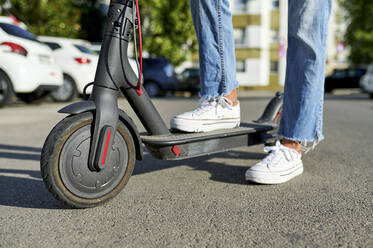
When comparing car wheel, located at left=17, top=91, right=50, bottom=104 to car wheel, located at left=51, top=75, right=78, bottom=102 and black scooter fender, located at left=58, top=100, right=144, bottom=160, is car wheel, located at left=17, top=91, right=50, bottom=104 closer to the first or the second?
car wheel, located at left=51, top=75, right=78, bottom=102

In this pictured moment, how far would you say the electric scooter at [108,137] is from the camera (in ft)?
6.14

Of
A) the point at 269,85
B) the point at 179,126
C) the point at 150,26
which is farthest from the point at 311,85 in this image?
the point at 269,85

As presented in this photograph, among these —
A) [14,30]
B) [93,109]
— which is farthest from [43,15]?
[93,109]

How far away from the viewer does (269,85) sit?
3606 cm

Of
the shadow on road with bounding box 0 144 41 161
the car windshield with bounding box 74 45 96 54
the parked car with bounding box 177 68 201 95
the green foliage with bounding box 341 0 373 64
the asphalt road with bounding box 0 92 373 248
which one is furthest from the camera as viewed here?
the green foliage with bounding box 341 0 373 64

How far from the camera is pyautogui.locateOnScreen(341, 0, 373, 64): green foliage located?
3272cm

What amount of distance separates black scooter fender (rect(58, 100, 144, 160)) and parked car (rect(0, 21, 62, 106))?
20.3 ft

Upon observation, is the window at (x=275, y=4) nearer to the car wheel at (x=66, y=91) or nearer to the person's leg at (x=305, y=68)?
the car wheel at (x=66, y=91)

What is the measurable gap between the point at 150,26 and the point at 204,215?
79.0 feet

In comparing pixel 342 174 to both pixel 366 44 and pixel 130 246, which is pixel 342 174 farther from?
pixel 366 44

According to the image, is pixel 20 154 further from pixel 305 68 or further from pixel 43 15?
pixel 43 15

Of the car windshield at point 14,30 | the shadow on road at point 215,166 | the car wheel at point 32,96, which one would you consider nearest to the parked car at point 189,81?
the car wheel at point 32,96

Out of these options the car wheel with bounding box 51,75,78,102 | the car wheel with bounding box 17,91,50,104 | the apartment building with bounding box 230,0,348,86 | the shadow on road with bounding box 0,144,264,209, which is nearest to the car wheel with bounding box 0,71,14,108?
the car wheel with bounding box 17,91,50,104

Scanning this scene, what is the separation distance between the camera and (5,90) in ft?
24.9
